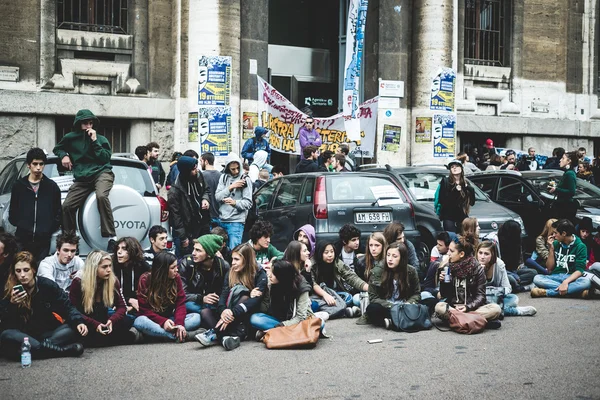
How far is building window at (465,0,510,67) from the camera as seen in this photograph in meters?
23.1

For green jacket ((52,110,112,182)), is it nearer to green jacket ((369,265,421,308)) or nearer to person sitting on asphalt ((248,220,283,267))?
person sitting on asphalt ((248,220,283,267))

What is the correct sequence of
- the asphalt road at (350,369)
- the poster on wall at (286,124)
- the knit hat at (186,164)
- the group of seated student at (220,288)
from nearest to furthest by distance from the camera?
the asphalt road at (350,369)
the group of seated student at (220,288)
the knit hat at (186,164)
the poster on wall at (286,124)

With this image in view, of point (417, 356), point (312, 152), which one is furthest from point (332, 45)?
point (417, 356)

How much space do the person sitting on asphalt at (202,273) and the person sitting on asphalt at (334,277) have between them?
132 cm

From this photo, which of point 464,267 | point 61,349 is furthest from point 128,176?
point 464,267

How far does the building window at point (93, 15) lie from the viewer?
18047 mm

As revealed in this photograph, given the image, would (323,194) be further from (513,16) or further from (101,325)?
→ (513,16)

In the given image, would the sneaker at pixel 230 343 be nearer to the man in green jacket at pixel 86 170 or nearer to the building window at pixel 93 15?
the man in green jacket at pixel 86 170

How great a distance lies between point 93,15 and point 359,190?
8447 mm

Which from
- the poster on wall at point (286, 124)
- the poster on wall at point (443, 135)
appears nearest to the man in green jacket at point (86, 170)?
the poster on wall at point (286, 124)

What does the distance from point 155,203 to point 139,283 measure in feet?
7.39

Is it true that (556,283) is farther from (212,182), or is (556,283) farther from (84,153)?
(84,153)

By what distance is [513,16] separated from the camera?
77.2 feet

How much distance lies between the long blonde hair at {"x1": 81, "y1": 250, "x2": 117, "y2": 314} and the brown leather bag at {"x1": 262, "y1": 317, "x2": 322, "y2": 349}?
1579mm
